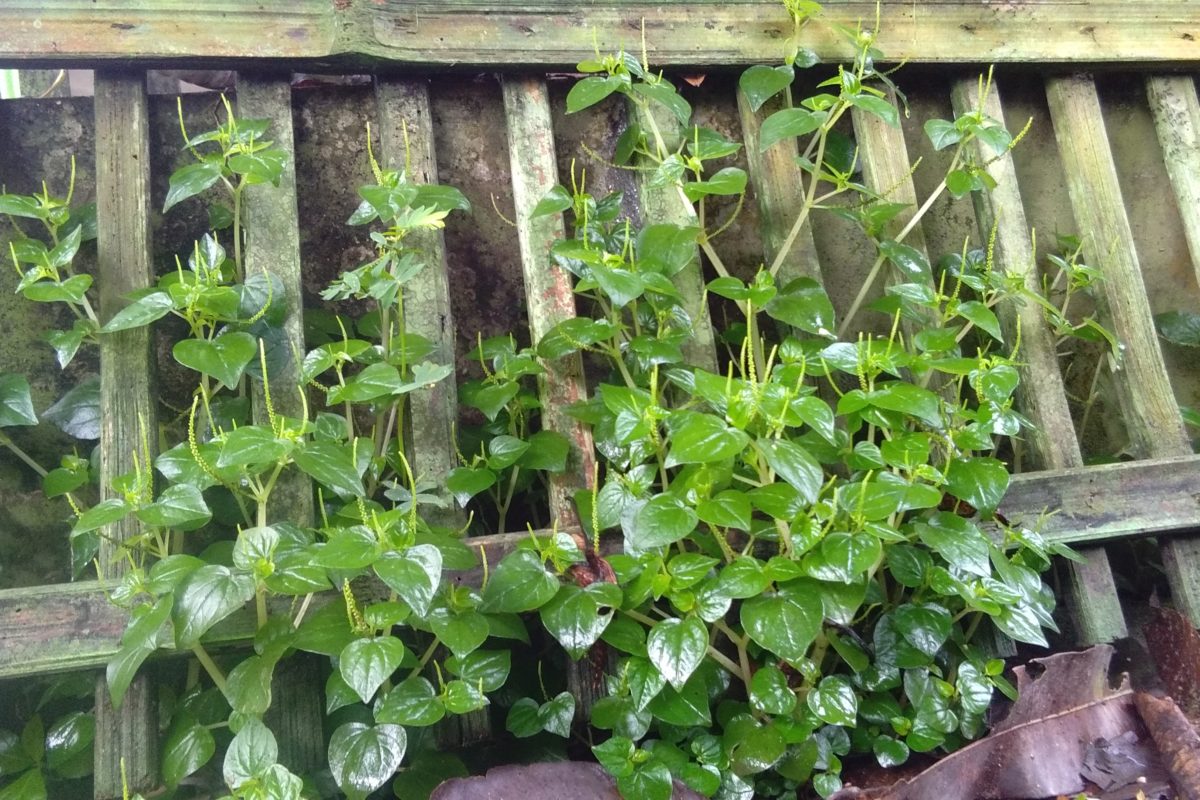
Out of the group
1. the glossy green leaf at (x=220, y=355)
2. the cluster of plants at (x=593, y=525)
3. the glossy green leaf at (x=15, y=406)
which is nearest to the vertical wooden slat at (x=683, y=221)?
the cluster of plants at (x=593, y=525)

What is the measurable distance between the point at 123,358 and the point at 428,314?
469 mm

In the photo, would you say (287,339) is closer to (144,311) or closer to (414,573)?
(144,311)

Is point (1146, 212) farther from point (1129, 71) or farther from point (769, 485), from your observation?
point (769, 485)

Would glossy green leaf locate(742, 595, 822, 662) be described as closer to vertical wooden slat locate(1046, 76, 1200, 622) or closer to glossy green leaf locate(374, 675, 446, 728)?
glossy green leaf locate(374, 675, 446, 728)

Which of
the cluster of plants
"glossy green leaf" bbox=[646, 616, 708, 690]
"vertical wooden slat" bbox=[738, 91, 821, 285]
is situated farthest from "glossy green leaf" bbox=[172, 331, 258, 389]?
"vertical wooden slat" bbox=[738, 91, 821, 285]

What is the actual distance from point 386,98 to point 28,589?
0.97m

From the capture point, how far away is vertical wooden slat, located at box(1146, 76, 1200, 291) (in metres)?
1.89

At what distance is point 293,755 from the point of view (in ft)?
4.35

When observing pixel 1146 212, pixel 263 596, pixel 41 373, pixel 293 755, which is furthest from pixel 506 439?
pixel 1146 212

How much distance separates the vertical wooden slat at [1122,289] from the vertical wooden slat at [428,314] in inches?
50.3

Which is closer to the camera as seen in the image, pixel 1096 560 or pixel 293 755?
pixel 293 755

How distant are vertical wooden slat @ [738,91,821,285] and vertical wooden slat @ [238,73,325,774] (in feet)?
2.76

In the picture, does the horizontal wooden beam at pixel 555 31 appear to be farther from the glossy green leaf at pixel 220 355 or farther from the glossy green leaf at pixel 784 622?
the glossy green leaf at pixel 784 622

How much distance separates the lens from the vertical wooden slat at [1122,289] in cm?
167
